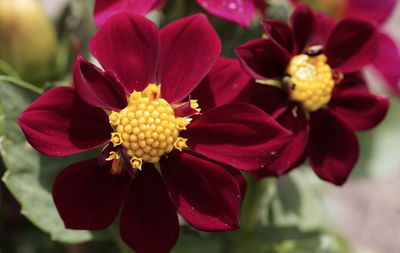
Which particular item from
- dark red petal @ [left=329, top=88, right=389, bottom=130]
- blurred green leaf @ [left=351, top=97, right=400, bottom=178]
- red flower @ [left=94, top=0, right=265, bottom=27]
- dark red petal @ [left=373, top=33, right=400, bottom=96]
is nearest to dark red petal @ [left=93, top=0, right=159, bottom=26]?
red flower @ [left=94, top=0, right=265, bottom=27]

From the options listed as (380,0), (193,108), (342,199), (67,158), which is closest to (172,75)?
(193,108)

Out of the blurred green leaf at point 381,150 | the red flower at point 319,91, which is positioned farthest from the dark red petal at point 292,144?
the blurred green leaf at point 381,150

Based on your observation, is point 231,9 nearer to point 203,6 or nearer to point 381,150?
point 203,6

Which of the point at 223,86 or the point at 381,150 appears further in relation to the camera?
the point at 381,150

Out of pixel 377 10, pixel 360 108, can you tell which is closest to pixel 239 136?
pixel 360 108

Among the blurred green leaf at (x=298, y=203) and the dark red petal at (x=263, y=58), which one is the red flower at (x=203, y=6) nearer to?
the dark red petal at (x=263, y=58)

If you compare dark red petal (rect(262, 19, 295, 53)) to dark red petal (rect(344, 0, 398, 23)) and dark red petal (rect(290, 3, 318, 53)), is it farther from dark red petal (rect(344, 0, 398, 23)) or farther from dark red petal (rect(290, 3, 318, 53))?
dark red petal (rect(344, 0, 398, 23))
